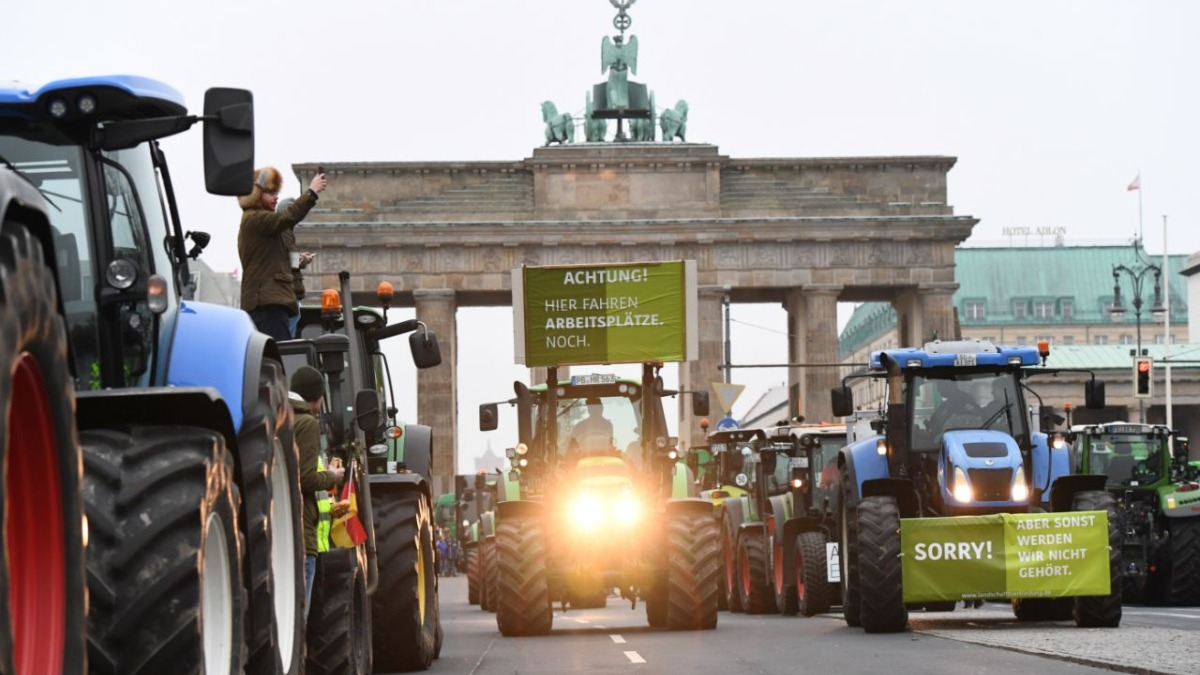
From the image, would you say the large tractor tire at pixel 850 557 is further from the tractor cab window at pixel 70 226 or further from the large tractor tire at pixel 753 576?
the tractor cab window at pixel 70 226

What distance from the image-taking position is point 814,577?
84.4 feet

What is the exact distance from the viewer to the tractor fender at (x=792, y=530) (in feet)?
86.5

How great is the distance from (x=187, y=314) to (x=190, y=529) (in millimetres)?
2338

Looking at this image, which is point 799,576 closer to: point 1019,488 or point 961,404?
point 961,404

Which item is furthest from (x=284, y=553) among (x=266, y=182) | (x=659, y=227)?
(x=659, y=227)

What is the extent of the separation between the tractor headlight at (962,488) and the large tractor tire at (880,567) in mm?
859

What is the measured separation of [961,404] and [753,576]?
8.30 meters

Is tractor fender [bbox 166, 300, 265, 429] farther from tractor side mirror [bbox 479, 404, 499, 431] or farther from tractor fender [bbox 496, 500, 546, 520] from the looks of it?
tractor side mirror [bbox 479, 404, 499, 431]

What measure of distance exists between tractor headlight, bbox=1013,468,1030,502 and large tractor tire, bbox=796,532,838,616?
221 inches

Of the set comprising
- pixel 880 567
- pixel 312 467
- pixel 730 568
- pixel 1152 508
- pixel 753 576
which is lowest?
pixel 730 568

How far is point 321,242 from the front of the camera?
8381 cm

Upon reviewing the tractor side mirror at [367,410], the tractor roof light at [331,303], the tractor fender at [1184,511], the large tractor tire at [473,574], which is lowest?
the large tractor tire at [473,574]

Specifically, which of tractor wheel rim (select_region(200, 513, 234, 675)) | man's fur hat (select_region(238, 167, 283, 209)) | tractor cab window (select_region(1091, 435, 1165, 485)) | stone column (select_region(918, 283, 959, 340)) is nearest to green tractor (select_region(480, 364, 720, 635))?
man's fur hat (select_region(238, 167, 283, 209))

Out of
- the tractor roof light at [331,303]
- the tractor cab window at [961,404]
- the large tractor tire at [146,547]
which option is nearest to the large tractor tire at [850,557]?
the tractor cab window at [961,404]
